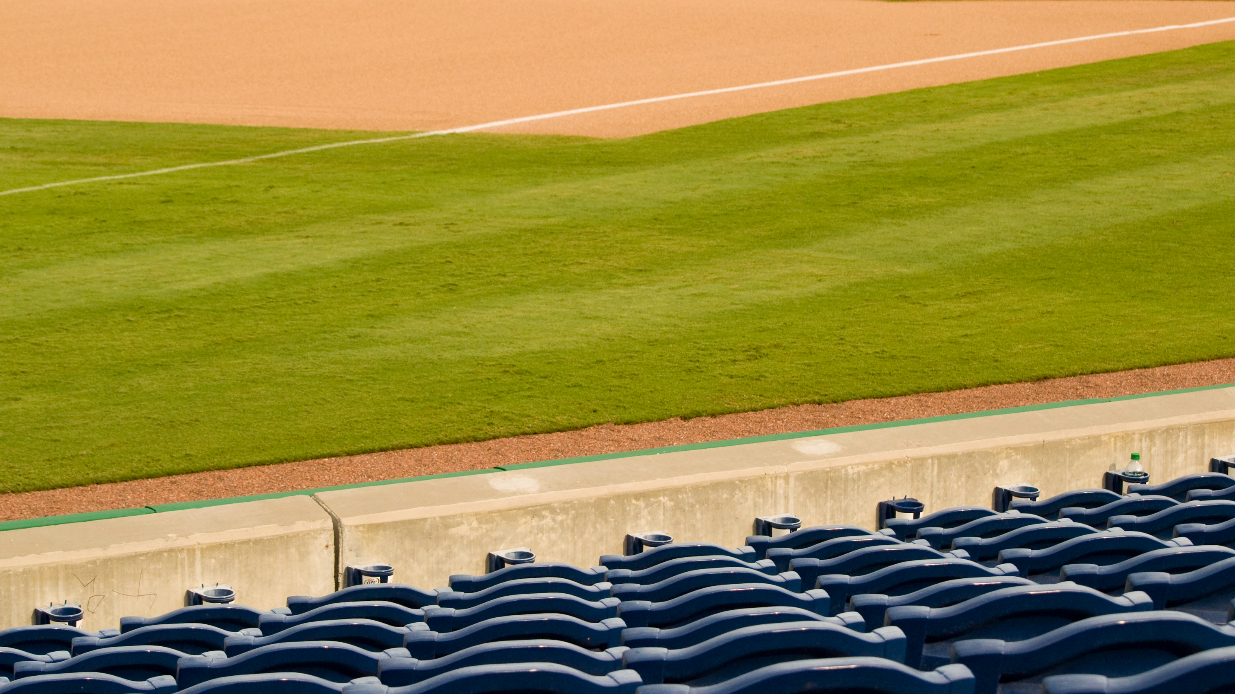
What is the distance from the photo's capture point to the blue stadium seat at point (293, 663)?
10.7 feet

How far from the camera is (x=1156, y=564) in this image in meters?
3.79

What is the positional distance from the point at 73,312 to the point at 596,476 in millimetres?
5417

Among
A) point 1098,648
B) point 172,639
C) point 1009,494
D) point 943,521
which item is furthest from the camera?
point 1009,494

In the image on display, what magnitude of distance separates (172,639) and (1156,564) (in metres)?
2.79

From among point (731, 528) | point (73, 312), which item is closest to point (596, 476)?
point (731, 528)

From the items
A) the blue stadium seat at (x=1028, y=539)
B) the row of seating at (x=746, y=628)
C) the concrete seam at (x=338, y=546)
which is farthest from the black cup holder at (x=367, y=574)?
the blue stadium seat at (x=1028, y=539)

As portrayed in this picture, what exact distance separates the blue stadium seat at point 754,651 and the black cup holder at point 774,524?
2644mm

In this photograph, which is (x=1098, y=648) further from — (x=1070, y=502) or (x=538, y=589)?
(x=1070, y=502)

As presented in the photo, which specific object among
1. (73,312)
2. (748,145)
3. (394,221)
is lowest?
(73,312)

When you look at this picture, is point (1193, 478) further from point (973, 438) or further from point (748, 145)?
point (748, 145)

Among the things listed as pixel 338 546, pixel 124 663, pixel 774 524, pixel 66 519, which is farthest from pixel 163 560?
pixel 774 524

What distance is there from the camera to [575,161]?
14.6 metres

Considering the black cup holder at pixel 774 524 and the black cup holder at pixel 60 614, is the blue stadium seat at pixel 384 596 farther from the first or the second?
the black cup holder at pixel 774 524

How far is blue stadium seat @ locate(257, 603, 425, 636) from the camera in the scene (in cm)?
398
